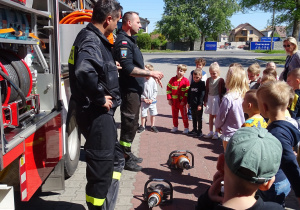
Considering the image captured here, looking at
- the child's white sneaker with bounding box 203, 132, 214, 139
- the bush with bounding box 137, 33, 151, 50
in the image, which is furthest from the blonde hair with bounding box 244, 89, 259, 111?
the bush with bounding box 137, 33, 151, 50

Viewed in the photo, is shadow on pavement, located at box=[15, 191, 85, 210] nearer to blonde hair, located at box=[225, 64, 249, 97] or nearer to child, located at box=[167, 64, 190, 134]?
blonde hair, located at box=[225, 64, 249, 97]

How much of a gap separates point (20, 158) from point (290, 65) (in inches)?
209

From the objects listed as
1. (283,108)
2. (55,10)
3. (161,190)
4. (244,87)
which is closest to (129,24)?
(55,10)

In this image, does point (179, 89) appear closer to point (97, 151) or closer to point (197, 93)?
point (197, 93)

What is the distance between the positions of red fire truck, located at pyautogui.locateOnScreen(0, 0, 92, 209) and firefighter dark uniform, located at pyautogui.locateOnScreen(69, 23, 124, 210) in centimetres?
46

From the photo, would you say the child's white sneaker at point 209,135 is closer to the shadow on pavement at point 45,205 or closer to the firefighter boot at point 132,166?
the firefighter boot at point 132,166

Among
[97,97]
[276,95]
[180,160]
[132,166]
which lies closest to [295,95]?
[180,160]

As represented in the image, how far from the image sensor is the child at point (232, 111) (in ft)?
14.3

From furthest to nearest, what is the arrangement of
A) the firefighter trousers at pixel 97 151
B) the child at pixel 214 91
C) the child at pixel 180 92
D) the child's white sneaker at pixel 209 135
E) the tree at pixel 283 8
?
the tree at pixel 283 8 → the child at pixel 180 92 → the child's white sneaker at pixel 209 135 → the child at pixel 214 91 → the firefighter trousers at pixel 97 151

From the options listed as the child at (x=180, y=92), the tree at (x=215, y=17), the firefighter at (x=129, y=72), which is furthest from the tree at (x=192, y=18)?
the firefighter at (x=129, y=72)

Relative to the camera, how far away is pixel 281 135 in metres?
2.59

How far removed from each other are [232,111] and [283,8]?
28.0m

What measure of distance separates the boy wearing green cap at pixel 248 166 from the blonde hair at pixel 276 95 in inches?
48.0

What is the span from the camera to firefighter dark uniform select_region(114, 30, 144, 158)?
176 inches
